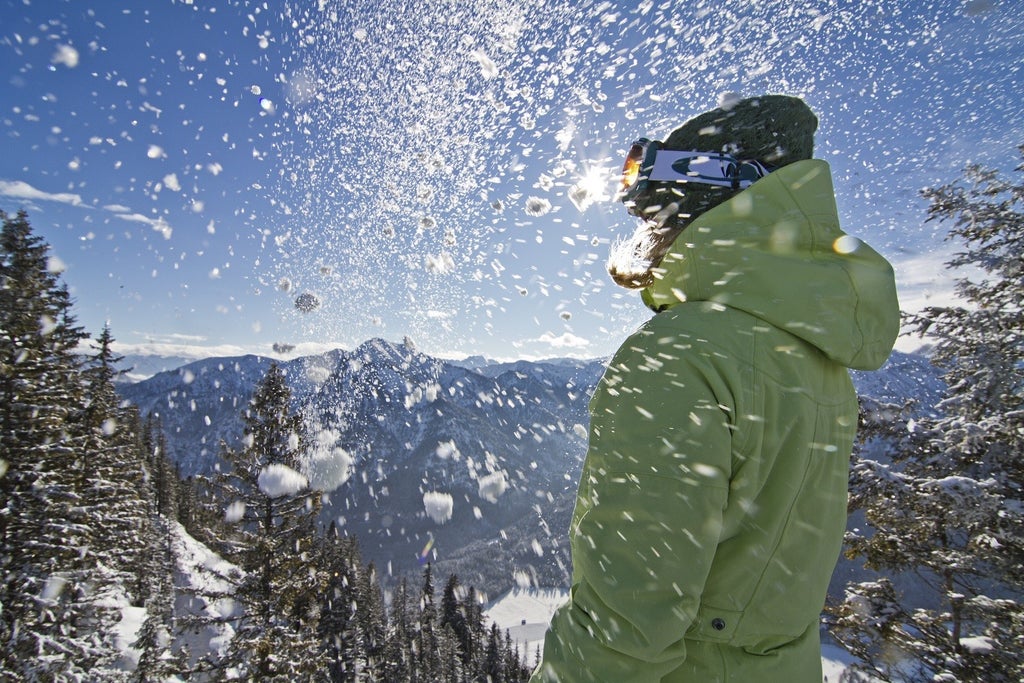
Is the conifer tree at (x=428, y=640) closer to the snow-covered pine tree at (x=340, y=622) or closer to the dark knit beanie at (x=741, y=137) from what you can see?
the snow-covered pine tree at (x=340, y=622)

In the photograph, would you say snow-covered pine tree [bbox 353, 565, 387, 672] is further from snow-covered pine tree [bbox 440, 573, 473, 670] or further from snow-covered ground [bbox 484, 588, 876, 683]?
snow-covered ground [bbox 484, 588, 876, 683]

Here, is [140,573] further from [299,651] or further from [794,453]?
[794,453]

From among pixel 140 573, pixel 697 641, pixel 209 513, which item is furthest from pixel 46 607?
pixel 140 573

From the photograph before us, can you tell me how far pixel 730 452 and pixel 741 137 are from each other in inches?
46.2

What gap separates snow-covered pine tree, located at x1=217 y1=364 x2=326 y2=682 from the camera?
12.3 metres

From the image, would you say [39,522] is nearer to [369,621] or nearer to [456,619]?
[369,621]

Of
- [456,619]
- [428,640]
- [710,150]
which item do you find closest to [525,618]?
[456,619]

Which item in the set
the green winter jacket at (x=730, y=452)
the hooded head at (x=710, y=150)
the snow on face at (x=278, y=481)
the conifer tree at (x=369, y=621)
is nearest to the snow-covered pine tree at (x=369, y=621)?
the conifer tree at (x=369, y=621)

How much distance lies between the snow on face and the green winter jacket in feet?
48.0

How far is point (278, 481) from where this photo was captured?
13.9 m

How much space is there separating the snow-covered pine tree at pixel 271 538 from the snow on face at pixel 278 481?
26 mm

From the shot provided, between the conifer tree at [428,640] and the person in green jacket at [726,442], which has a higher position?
the person in green jacket at [726,442]

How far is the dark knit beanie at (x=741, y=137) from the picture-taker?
1.68m

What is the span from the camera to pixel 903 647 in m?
7.20
